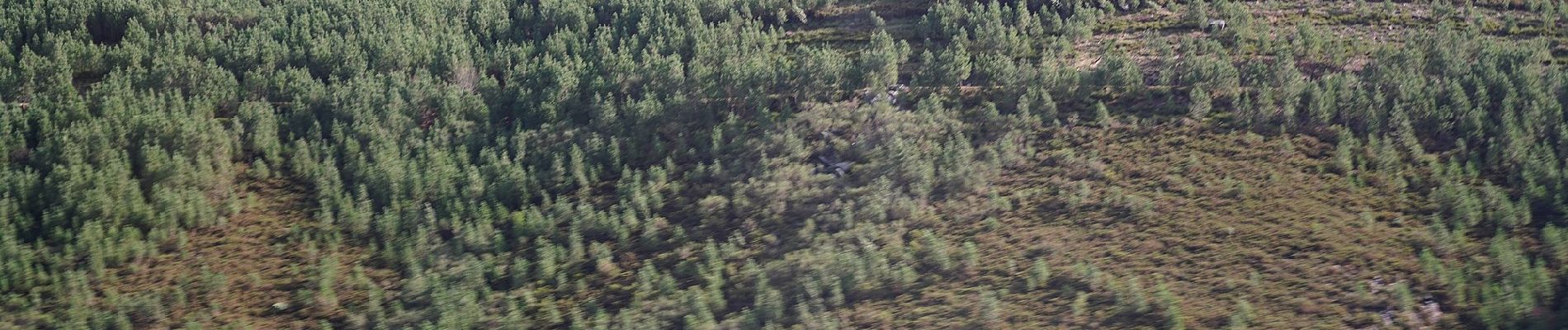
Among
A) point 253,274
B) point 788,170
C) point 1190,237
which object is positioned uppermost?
point 788,170

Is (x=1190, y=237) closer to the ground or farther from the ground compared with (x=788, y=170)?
closer to the ground

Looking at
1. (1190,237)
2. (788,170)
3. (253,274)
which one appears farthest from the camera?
(788,170)

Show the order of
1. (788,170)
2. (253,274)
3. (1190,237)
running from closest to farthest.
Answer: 1. (1190,237)
2. (253,274)
3. (788,170)

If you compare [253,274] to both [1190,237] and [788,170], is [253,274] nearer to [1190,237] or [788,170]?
[788,170]

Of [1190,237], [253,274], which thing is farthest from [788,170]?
[253,274]

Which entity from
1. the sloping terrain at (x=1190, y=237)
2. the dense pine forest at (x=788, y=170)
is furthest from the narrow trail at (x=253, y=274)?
the sloping terrain at (x=1190, y=237)
